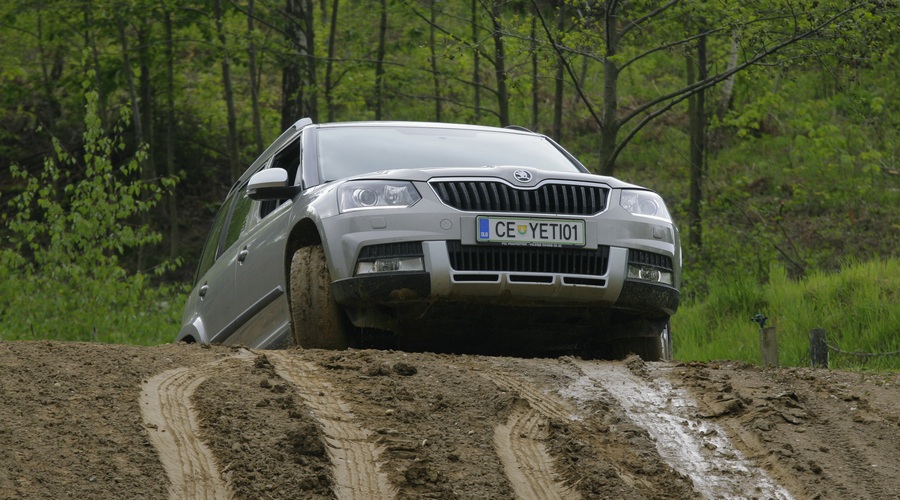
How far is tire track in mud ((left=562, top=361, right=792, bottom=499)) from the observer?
13.5 feet

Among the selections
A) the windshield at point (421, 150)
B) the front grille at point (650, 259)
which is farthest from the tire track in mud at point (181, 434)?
the front grille at point (650, 259)

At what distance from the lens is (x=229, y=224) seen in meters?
8.83

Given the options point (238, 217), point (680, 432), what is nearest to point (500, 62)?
point (238, 217)

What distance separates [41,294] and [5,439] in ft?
36.2

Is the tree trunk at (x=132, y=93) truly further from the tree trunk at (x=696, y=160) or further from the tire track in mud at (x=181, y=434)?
the tire track in mud at (x=181, y=434)

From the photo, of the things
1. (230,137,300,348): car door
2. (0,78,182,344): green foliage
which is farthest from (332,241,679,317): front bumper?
(0,78,182,344): green foliage

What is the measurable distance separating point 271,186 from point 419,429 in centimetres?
279

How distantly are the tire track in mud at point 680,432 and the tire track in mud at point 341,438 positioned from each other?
1050mm

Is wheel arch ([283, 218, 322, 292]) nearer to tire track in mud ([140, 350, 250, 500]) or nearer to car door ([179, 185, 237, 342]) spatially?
car door ([179, 185, 237, 342])

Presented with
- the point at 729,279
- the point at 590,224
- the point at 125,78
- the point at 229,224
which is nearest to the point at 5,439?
the point at 590,224

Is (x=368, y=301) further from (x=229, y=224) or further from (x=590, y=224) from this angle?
(x=229, y=224)

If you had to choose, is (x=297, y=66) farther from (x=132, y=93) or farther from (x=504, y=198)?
(x=504, y=198)

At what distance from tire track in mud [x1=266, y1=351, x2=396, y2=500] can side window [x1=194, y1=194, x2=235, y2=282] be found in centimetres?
371

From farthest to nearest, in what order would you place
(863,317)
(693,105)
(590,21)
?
1. (693,105)
2. (590,21)
3. (863,317)
